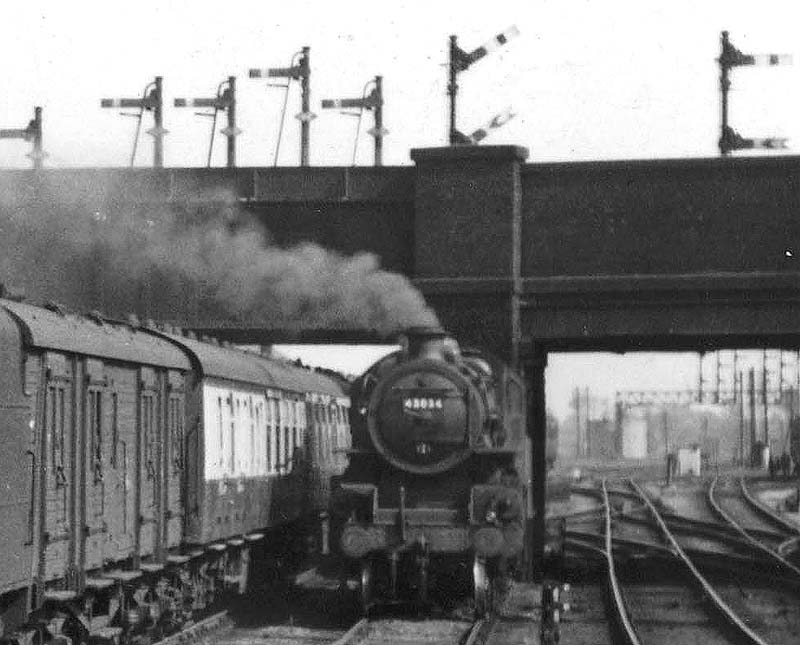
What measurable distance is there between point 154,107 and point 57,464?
18.8 m

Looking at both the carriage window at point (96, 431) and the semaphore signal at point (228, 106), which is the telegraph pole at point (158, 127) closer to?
the semaphore signal at point (228, 106)

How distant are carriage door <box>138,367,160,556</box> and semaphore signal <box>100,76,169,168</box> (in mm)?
14124

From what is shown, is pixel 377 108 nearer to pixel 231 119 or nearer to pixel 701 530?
pixel 231 119

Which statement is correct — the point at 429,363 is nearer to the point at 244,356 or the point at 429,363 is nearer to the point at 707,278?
the point at 244,356

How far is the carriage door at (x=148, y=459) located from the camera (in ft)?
48.9

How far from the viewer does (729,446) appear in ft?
515

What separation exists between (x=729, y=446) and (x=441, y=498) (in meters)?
143

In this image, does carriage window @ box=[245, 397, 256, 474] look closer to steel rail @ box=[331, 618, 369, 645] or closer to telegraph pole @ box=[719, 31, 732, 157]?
steel rail @ box=[331, 618, 369, 645]

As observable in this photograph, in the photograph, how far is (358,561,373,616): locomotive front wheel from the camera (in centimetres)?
1809

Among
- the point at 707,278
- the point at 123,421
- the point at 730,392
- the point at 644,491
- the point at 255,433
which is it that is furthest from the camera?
the point at 730,392

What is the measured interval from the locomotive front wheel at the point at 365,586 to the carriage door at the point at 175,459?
2.56 metres

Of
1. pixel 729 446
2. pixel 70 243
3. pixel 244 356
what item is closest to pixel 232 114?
pixel 70 243

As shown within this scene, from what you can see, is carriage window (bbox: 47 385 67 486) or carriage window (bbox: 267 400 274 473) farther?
carriage window (bbox: 267 400 274 473)

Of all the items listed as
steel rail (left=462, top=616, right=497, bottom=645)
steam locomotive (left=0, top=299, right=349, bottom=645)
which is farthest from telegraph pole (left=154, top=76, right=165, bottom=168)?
steel rail (left=462, top=616, right=497, bottom=645)
